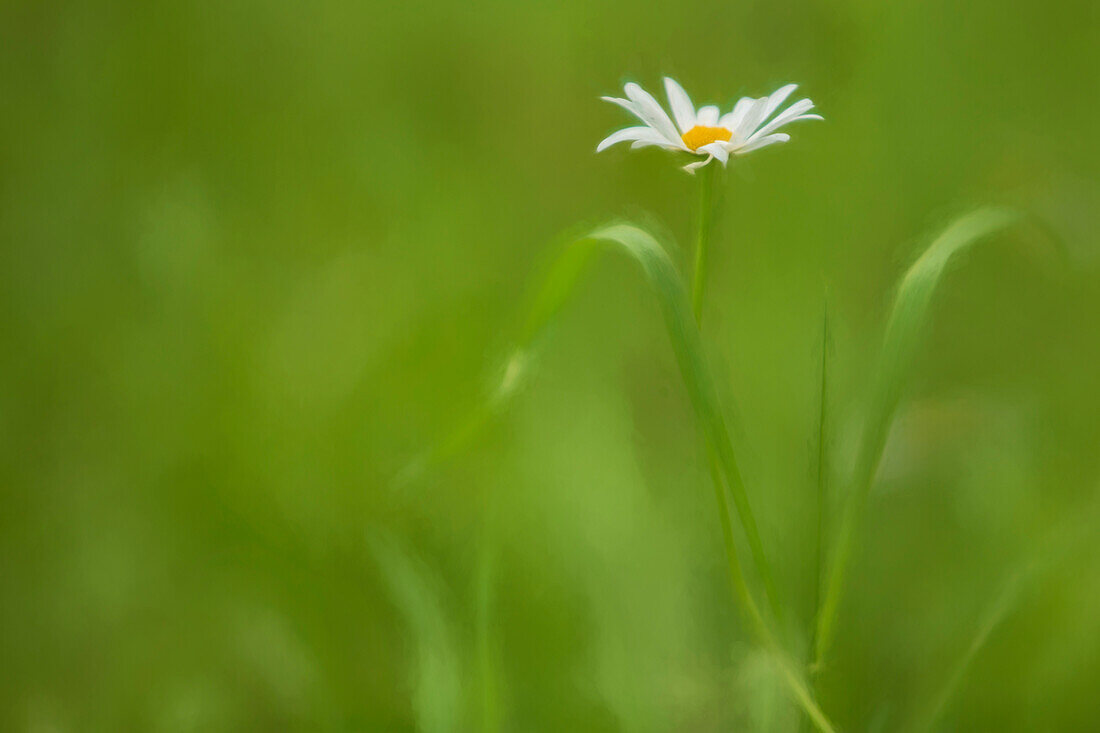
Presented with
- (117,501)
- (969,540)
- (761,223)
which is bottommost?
(969,540)

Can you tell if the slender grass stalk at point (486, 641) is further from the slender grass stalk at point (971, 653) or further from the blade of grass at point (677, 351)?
the slender grass stalk at point (971, 653)

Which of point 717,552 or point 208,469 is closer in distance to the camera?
point 717,552

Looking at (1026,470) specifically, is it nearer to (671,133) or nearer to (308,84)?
(671,133)

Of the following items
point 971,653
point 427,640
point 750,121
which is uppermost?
point 750,121

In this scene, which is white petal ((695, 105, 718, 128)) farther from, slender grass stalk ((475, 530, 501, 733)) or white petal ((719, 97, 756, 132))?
slender grass stalk ((475, 530, 501, 733))

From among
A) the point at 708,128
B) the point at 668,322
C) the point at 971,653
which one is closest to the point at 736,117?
the point at 708,128

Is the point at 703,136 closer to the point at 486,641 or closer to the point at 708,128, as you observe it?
the point at 708,128

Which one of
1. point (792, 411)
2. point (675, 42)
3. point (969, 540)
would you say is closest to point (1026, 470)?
point (969, 540)
